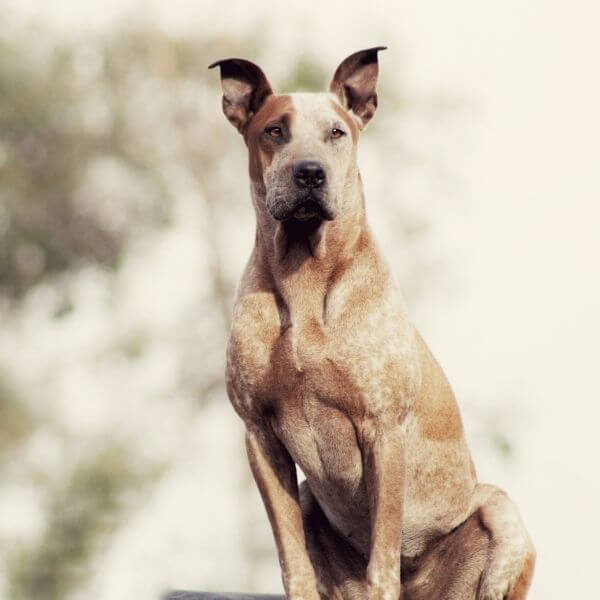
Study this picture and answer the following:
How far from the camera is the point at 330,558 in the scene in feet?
20.4

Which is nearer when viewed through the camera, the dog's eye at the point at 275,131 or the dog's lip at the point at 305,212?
the dog's lip at the point at 305,212

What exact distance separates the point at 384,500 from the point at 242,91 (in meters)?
2.07

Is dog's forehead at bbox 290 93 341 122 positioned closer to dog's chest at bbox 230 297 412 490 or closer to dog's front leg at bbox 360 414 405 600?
dog's chest at bbox 230 297 412 490

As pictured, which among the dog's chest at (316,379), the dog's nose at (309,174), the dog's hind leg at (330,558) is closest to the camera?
the dog's nose at (309,174)

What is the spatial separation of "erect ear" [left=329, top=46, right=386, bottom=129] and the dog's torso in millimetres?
705

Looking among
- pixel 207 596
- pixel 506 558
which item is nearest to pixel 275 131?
pixel 506 558

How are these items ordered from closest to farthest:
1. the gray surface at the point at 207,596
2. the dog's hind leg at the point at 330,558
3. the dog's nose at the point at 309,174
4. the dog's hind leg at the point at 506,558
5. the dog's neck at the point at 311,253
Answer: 1. the dog's nose at the point at 309,174
2. the dog's neck at the point at 311,253
3. the dog's hind leg at the point at 506,558
4. the dog's hind leg at the point at 330,558
5. the gray surface at the point at 207,596

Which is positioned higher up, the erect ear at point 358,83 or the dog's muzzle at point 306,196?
the erect ear at point 358,83

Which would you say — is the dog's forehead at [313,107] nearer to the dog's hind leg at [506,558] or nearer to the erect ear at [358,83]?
the erect ear at [358,83]

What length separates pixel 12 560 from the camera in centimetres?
1717

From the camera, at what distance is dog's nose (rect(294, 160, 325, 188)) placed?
5.30 metres

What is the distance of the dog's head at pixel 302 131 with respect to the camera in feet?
17.5

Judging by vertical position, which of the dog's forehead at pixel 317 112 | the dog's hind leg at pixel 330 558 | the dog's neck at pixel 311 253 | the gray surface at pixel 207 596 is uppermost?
the dog's forehead at pixel 317 112

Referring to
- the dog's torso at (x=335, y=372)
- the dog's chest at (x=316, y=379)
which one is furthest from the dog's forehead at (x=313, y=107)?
the dog's chest at (x=316, y=379)
